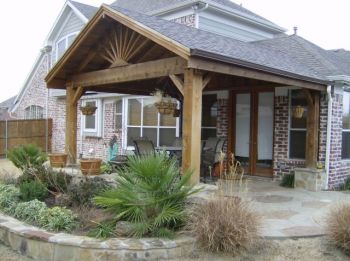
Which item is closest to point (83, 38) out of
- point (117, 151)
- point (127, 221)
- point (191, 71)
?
point (191, 71)

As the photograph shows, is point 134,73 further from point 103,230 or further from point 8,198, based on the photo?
point 103,230

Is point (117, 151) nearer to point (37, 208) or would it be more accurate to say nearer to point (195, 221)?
point (37, 208)

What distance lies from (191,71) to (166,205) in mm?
2105

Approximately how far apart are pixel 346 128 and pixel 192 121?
18.2 feet

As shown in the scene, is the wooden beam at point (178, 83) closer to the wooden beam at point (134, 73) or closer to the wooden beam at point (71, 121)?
the wooden beam at point (134, 73)

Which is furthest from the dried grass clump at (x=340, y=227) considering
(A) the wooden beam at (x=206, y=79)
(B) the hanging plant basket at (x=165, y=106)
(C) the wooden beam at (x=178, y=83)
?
(B) the hanging plant basket at (x=165, y=106)

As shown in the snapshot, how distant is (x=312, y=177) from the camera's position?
897 cm

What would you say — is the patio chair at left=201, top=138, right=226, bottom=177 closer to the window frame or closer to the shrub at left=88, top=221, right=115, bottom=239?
the shrub at left=88, top=221, right=115, bottom=239

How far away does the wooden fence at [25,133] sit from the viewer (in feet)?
60.7

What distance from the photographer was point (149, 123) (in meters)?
14.3

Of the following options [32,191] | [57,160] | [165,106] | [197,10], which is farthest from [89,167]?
[197,10]

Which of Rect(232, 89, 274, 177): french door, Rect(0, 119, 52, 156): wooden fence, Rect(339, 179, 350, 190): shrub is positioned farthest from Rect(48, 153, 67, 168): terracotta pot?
Rect(0, 119, 52, 156): wooden fence

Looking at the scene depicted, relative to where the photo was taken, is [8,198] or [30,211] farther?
[8,198]

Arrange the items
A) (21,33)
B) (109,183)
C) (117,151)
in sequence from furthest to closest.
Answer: (21,33), (117,151), (109,183)
